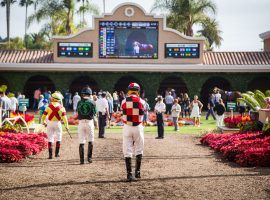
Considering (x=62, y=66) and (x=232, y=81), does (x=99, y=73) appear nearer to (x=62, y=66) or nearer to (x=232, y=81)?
(x=62, y=66)

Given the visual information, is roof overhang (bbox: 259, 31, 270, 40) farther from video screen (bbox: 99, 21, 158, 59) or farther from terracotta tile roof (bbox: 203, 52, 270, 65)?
video screen (bbox: 99, 21, 158, 59)

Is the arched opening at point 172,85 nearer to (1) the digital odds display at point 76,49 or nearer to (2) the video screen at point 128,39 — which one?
(2) the video screen at point 128,39

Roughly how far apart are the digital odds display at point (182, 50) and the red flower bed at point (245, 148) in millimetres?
19343

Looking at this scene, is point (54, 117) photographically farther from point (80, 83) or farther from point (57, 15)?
point (57, 15)

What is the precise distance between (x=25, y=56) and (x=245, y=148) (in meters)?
26.8

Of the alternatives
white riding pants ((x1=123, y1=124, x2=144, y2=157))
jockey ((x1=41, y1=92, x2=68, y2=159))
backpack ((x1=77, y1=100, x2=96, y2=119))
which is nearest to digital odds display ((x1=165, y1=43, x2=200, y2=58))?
jockey ((x1=41, y1=92, x2=68, y2=159))

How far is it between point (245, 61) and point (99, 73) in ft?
34.7

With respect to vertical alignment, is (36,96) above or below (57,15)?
below

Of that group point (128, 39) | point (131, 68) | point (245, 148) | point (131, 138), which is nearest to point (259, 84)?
point (131, 68)

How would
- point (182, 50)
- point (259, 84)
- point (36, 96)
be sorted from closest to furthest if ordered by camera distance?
point (36, 96)
point (182, 50)
point (259, 84)

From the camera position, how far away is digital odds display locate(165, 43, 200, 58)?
34938mm

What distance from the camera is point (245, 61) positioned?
119ft

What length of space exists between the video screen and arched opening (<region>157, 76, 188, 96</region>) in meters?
3.65

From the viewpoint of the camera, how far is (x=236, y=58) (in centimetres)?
3669
